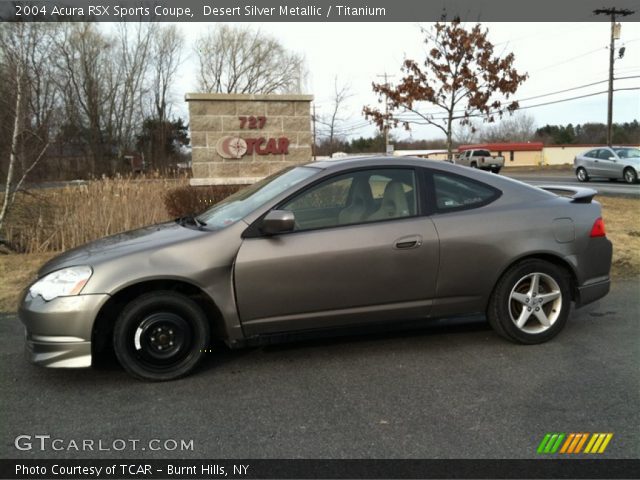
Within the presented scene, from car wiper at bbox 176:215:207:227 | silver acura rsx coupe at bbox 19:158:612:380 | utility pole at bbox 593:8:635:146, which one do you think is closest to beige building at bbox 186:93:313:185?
car wiper at bbox 176:215:207:227

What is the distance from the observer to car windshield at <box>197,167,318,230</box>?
4.08 metres

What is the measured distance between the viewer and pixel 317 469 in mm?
2646

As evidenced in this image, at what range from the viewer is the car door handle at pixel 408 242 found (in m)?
4.00

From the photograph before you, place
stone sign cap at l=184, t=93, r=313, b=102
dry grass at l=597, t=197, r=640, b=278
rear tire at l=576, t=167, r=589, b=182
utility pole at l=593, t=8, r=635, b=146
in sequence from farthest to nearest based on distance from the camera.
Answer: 1. utility pole at l=593, t=8, r=635, b=146
2. rear tire at l=576, t=167, r=589, b=182
3. stone sign cap at l=184, t=93, r=313, b=102
4. dry grass at l=597, t=197, r=640, b=278

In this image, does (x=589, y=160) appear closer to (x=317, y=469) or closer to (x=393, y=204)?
(x=393, y=204)

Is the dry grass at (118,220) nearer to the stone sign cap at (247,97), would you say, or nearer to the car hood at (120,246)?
the stone sign cap at (247,97)

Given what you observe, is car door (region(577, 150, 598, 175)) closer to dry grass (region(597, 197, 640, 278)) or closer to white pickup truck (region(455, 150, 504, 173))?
dry grass (region(597, 197, 640, 278))

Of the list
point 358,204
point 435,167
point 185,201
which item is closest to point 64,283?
point 358,204

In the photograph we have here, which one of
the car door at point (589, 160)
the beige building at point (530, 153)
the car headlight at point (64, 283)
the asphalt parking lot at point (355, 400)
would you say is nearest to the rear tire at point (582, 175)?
the car door at point (589, 160)

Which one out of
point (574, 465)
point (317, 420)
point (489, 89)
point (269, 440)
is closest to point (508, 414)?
point (574, 465)

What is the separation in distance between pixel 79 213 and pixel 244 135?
399 cm

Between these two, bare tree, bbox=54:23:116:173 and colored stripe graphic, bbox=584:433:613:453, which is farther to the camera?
bare tree, bbox=54:23:116:173

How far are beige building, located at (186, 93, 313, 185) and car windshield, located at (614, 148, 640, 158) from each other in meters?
16.1

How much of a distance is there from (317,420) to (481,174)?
8.26 ft
